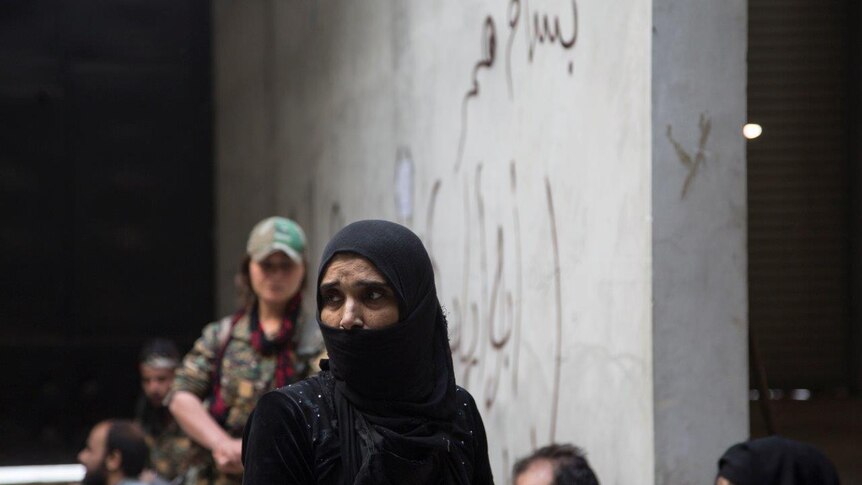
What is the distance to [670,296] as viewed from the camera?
11.7 ft

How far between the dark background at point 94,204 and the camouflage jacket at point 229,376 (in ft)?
22.1

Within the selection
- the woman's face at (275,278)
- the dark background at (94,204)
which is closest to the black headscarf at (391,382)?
the woman's face at (275,278)

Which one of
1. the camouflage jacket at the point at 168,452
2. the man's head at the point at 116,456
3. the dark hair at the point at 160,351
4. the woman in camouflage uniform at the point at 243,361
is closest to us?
the woman in camouflage uniform at the point at 243,361

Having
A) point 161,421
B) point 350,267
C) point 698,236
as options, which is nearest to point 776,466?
point 698,236

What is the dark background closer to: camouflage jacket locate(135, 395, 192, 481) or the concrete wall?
the concrete wall

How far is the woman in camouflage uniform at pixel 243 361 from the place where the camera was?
416 cm

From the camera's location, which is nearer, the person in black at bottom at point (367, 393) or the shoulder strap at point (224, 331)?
the person in black at bottom at point (367, 393)

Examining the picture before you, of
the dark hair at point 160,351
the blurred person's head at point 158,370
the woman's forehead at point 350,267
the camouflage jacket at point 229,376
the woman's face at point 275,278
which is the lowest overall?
the blurred person's head at point 158,370

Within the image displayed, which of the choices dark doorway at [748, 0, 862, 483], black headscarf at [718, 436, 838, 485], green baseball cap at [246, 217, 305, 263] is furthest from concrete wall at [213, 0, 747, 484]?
dark doorway at [748, 0, 862, 483]

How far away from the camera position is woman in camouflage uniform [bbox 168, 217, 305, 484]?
164 inches

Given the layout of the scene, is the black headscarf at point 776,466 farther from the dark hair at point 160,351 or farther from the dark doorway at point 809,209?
the dark doorway at point 809,209

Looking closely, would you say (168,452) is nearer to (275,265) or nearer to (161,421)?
(161,421)

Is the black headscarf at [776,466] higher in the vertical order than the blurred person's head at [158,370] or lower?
higher

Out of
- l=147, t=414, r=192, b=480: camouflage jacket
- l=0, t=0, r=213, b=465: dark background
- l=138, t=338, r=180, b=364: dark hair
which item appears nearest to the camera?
l=147, t=414, r=192, b=480: camouflage jacket
